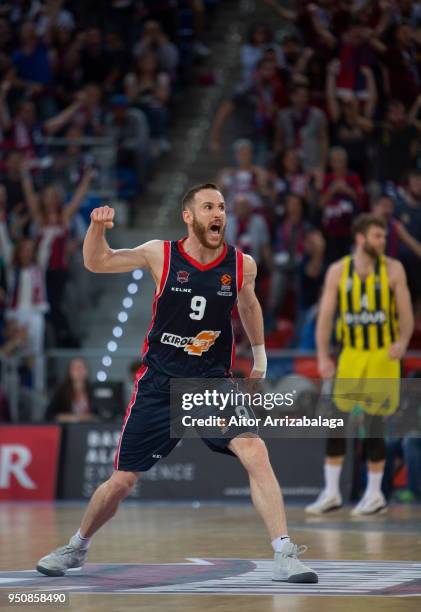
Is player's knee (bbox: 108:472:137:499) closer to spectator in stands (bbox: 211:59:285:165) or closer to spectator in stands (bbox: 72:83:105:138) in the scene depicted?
spectator in stands (bbox: 211:59:285:165)

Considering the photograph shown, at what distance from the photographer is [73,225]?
58.0 feet

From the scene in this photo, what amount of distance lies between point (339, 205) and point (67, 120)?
5036mm

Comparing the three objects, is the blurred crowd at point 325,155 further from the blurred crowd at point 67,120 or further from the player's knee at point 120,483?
the player's knee at point 120,483

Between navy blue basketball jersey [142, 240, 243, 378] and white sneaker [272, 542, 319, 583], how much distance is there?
1.12 m

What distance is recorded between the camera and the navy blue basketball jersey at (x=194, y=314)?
7.65 m

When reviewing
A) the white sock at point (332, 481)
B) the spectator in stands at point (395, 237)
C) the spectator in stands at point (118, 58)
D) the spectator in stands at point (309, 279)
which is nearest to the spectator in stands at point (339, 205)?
the spectator in stands at point (309, 279)

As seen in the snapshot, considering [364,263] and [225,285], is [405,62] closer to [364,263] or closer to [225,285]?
[364,263]

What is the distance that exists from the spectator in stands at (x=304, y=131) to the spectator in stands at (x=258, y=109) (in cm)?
40

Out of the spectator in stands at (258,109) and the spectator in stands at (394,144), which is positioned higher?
the spectator in stands at (258,109)

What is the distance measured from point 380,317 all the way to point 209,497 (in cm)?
295

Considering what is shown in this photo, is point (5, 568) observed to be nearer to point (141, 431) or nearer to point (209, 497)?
point (141, 431)

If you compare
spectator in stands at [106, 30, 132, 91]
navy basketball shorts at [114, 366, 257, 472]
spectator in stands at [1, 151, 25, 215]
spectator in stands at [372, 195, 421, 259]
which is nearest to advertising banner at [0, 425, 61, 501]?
spectator in stands at [372, 195, 421, 259]

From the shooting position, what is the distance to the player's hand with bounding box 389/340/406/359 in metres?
11.6

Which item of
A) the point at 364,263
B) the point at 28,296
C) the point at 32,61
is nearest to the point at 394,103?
the point at 28,296
